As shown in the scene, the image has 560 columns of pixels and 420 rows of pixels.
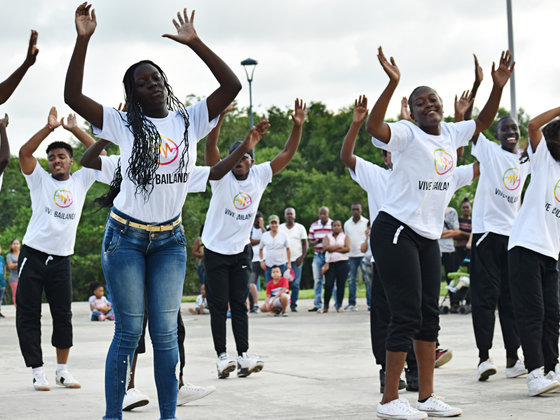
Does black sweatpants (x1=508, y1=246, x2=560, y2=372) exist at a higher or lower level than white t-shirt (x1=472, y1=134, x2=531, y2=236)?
lower

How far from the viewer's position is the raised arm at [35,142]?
6371 millimetres

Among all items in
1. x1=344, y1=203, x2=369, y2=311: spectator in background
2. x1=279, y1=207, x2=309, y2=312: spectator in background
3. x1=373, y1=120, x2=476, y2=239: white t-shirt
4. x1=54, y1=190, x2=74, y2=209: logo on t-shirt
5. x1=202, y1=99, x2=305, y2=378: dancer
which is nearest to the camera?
x1=373, y1=120, x2=476, y2=239: white t-shirt

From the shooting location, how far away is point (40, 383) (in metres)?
6.27

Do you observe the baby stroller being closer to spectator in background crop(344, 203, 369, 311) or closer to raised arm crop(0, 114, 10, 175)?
spectator in background crop(344, 203, 369, 311)

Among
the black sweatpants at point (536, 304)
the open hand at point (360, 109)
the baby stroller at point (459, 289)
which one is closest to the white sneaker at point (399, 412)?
the black sweatpants at point (536, 304)

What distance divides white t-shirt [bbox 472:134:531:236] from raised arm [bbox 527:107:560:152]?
74cm

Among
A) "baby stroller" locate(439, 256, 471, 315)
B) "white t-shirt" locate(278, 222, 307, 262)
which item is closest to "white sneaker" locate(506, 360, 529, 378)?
"baby stroller" locate(439, 256, 471, 315)

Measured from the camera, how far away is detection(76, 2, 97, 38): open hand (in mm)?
4008

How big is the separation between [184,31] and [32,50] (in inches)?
45.1

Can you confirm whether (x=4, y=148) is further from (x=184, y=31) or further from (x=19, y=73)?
(x=184, y=31)

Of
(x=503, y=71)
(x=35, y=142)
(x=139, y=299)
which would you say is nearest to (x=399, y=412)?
(x=139, y=299)

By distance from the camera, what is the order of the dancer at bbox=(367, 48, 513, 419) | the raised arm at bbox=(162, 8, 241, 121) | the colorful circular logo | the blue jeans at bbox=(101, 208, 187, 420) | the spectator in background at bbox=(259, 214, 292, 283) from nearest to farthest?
the blue jeans at bbox=(101, 208, 187, 420) < the raised arm at bbox=(162, 8, 241, 121) < the dancer at bbox=(367, 48, 513, 419) < the colorful circular logo < the spectator in background at bbox=(259, 214, 292, 283)

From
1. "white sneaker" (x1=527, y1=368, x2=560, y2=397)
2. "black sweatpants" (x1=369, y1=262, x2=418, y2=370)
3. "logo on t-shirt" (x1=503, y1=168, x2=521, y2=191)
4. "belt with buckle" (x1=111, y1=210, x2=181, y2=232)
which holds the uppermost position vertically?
"logo on t-shirt" (x1=503, y1=168, x2=521, y2=191)

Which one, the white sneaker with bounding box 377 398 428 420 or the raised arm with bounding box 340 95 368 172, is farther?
the raised arm with bounding box 340 95 368 172
